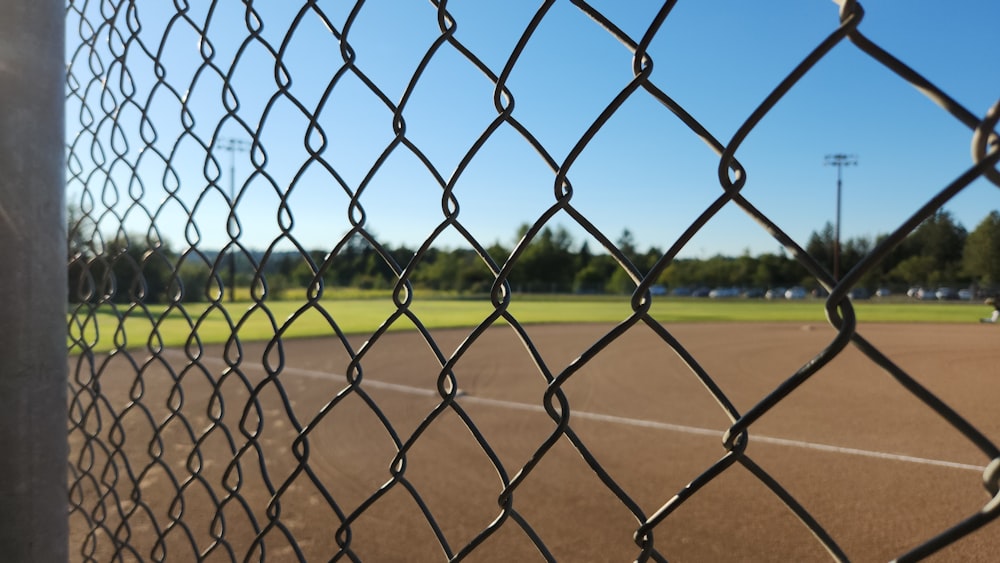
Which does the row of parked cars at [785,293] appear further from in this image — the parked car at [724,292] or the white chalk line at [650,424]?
the white chalk line at [650,424]

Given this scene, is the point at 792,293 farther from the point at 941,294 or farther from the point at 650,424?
the point at 650,424

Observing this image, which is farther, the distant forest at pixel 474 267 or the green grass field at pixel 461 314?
the green grass field at pixel 461 314

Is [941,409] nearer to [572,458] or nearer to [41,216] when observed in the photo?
[41,216]

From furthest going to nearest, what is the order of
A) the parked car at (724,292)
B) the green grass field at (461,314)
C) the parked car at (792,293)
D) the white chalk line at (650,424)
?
the parked car at (724,292) → the parked car at (792,293) → the green grass field at (461,314) → the white chalk line at (650,424)

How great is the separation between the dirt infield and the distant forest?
29 cm

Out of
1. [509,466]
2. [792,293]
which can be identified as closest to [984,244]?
[509,466]

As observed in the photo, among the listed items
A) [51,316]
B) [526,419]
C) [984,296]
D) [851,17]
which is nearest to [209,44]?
[51,316]

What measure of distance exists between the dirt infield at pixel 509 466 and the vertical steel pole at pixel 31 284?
1.06 feet

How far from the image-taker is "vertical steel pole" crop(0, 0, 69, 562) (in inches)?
44.4

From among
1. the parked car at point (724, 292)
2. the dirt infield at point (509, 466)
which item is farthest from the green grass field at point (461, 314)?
the dirt infield at point (509, 466)

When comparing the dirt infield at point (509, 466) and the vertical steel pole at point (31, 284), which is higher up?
the vertical steel pole at point (31, 284)

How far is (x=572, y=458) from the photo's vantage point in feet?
20.5

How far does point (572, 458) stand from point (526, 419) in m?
1.97

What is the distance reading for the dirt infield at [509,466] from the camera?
7.81 ft
